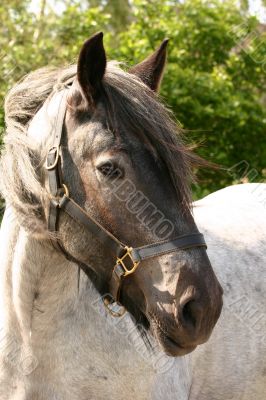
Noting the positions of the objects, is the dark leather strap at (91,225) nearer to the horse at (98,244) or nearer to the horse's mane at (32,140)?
the horse at (98,244)

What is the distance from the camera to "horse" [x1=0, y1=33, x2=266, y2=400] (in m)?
2.53

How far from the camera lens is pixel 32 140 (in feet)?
9.36

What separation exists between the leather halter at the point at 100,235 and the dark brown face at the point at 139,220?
26 mm

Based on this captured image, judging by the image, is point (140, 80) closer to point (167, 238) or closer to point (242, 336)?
point (167, 238)

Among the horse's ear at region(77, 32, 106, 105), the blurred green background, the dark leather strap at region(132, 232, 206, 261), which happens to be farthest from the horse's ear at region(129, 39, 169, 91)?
the blurred green background

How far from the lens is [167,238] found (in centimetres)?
253

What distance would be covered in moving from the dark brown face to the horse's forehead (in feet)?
0.47

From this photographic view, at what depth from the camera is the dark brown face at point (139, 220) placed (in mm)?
2451

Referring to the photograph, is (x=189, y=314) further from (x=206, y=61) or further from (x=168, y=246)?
(x=206, y=61)

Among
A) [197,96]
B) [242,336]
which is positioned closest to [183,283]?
[242,336]

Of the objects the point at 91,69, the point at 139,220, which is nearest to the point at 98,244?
the point at 139,220

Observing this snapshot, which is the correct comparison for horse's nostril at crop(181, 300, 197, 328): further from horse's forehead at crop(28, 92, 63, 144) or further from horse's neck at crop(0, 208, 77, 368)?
horse's forehead at crop(28, 92, 63, 144)

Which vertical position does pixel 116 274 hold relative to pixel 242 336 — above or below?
above

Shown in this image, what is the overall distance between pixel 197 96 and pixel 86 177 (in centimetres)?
616
